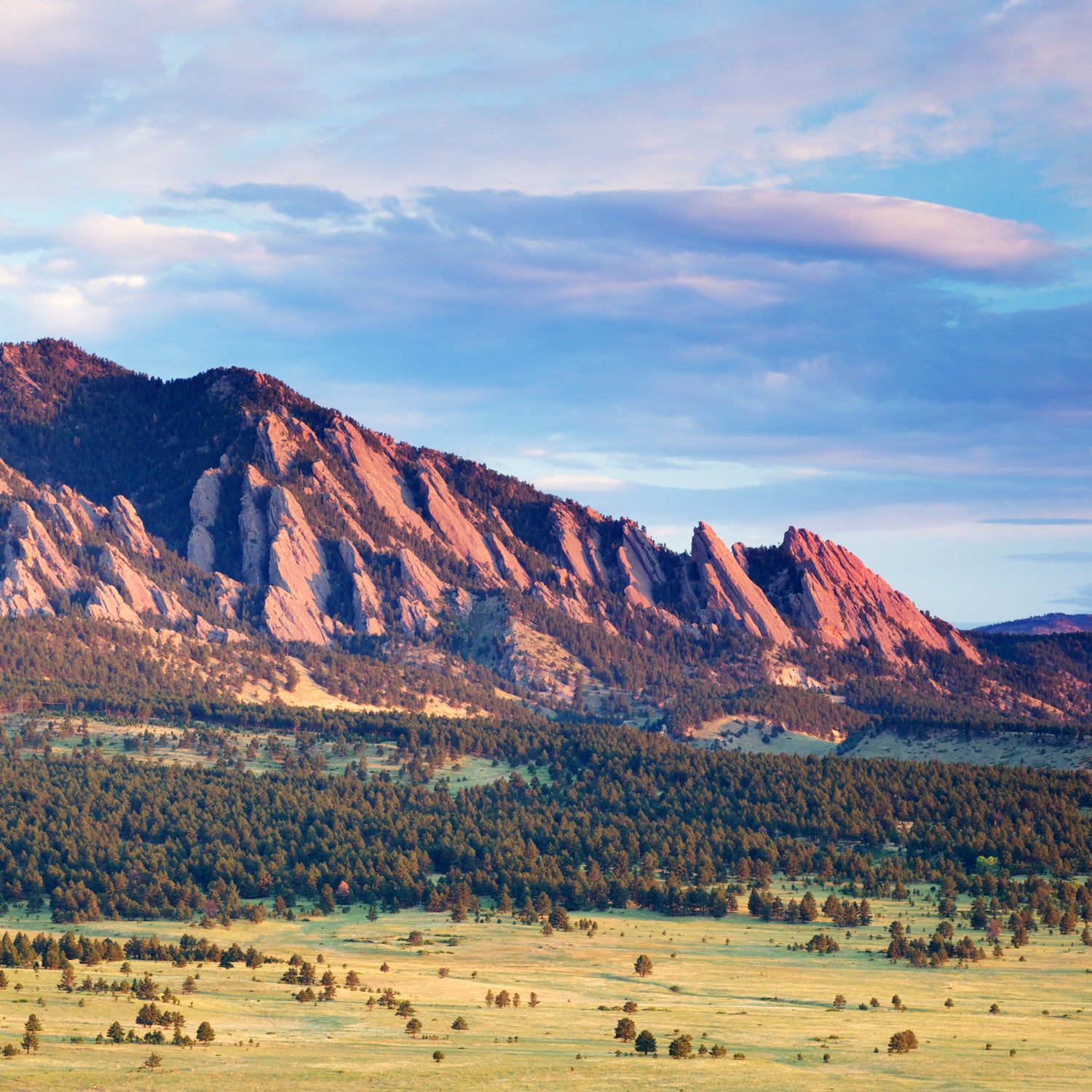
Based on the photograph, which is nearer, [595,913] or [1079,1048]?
[1079,1048]

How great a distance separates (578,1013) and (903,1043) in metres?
28.7

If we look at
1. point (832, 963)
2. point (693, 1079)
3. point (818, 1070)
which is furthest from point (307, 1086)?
point (832, 963)

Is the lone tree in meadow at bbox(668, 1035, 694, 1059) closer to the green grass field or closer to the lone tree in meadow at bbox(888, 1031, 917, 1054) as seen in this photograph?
the green grass field

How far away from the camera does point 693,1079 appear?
96.2 meters

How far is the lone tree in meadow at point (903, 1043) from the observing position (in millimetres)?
109562

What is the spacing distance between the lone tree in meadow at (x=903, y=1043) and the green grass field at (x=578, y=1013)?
38.5 inches

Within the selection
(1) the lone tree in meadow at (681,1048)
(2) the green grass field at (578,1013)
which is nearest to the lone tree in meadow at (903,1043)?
(2) the green grass field at (578,1013)

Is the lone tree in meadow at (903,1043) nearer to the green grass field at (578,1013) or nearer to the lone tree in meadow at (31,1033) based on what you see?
the green grass field at (578,1013)

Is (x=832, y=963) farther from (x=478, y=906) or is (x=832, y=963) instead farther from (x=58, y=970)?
(x=58, y=970)

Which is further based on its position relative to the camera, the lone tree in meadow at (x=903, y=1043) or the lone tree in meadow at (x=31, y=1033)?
the lone tree in meadow at (x=903, y=1043)

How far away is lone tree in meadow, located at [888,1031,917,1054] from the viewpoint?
10956 centimetres

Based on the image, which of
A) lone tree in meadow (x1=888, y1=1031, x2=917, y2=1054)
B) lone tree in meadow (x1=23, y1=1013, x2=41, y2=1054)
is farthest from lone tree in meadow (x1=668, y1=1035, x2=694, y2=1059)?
lone tree in meadow (x1=23, y1=1013, x2=41, y2=1054)

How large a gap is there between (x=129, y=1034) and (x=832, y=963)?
8423cm

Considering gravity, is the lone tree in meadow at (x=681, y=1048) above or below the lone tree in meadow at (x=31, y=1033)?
below
